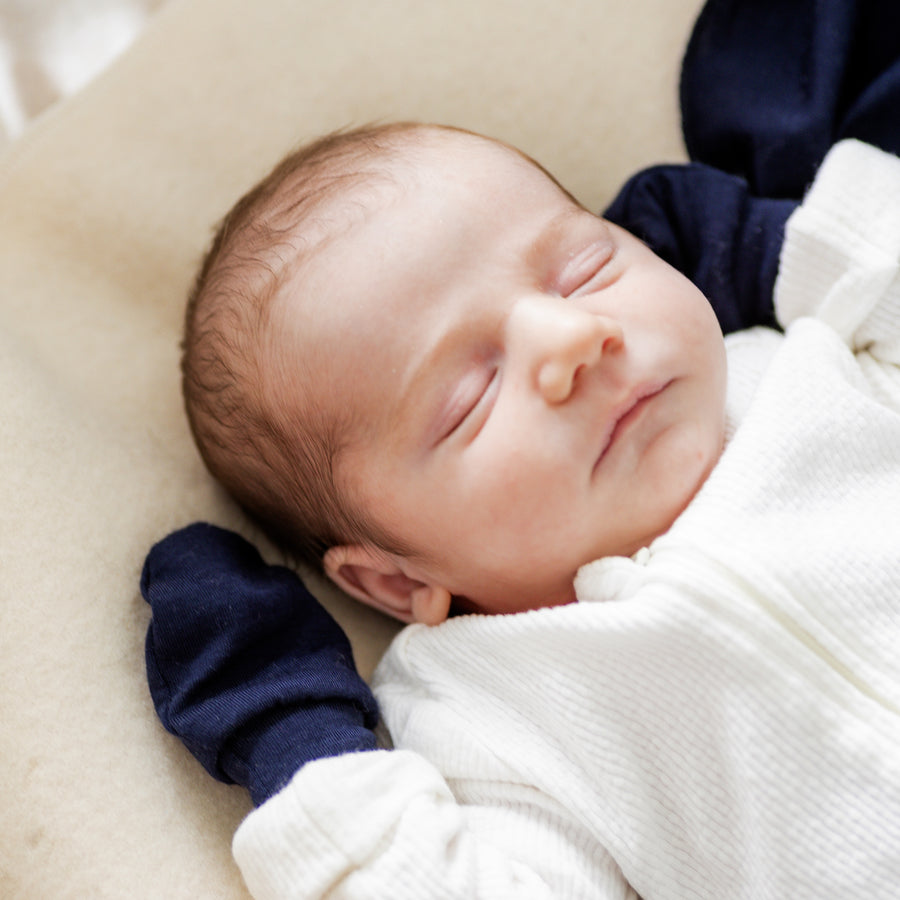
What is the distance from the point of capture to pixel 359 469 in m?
0.96

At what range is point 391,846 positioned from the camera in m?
0.85

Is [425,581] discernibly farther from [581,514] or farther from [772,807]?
[772,807]

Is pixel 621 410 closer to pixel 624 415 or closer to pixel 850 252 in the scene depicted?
pixel 624 415

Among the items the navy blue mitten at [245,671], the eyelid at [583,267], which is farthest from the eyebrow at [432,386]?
the navy blue mitten at [245,671]

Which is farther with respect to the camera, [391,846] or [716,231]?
[716,231]

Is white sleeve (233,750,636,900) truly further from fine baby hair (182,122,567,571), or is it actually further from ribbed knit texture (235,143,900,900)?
fine baby hair (182,122,567,571)

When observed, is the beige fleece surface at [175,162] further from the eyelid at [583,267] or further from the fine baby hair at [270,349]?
the eyelid at [583,267]

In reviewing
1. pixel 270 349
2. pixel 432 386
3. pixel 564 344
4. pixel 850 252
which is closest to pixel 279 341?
pixel 270 349

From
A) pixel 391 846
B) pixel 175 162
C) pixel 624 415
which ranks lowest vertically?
pixel 391 846

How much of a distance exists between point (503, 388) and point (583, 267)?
173 millimetres

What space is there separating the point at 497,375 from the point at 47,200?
0.70 meters

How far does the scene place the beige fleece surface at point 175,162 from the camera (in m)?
1.08

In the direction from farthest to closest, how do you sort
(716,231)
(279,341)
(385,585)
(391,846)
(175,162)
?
(175,162) → (716,231) → (385,585) → (279,341) → (391,846)

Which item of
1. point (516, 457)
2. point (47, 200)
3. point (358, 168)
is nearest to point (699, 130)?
point (358, 168)
